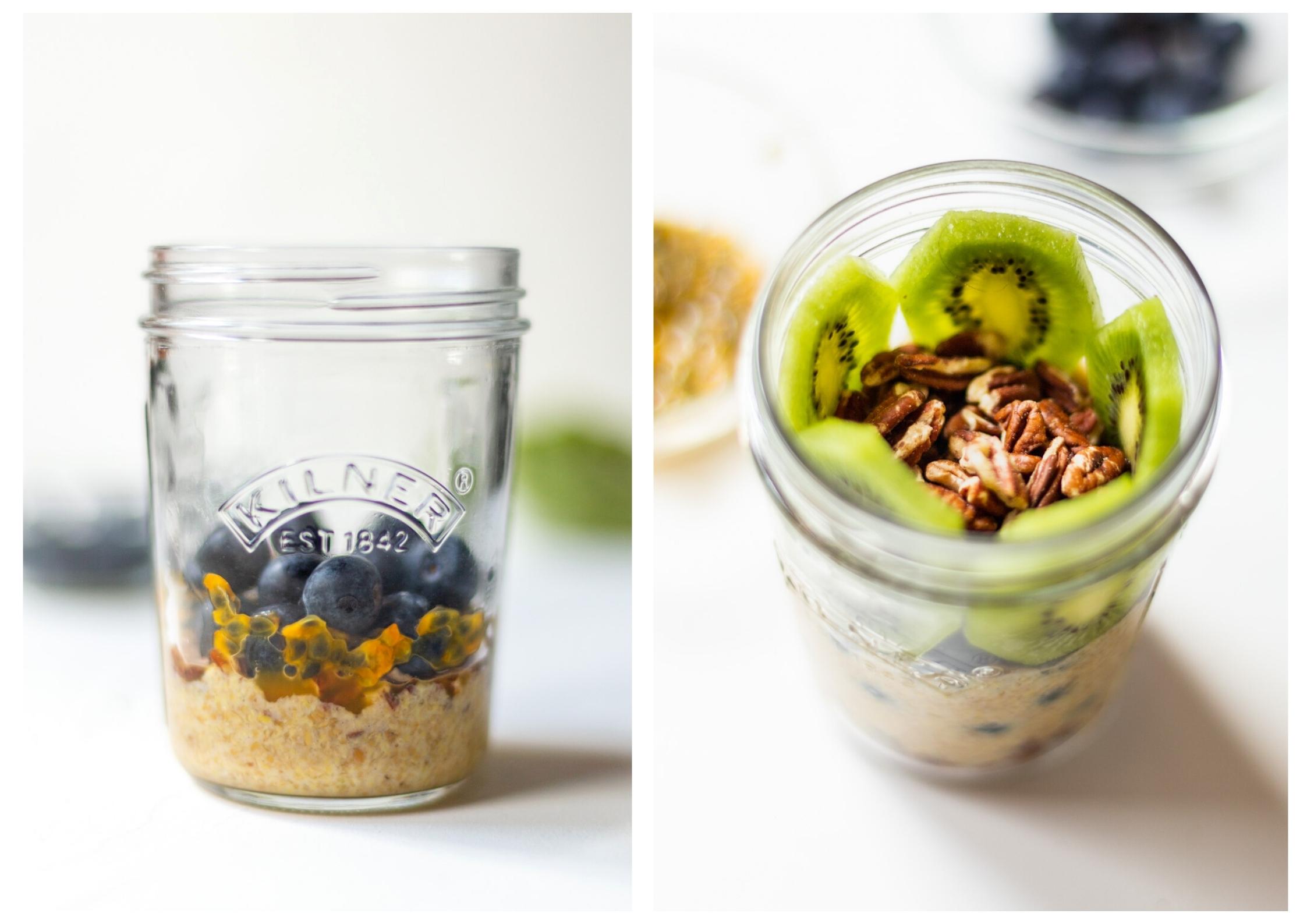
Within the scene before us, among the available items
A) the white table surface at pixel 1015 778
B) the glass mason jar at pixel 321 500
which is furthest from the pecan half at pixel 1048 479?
the glass mason jar at pixel 321 500

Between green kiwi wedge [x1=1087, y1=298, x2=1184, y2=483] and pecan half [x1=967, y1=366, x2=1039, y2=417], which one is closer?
green kiwi wedge [x1=1087, y1=298, x2=1184, y2=483]

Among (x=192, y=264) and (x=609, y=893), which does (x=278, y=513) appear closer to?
(x=192, y=264)

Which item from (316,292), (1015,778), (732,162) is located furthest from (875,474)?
(732,162)

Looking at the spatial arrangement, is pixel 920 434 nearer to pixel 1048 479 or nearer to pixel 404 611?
pixel 1048 479

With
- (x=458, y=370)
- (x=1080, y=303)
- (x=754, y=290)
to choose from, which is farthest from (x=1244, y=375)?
(x=458, y=370)

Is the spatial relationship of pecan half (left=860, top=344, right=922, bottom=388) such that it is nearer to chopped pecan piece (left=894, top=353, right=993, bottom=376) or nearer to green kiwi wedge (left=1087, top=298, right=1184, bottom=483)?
chopped pecan piece (left=894, top=353, right=993, bottom=376)

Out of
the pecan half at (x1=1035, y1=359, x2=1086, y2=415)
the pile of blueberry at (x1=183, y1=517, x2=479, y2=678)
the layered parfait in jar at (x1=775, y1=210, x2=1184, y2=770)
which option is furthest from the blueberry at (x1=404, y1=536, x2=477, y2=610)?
the pecan half at (x1=1035, y1=359, x2=1086, y2=415)
